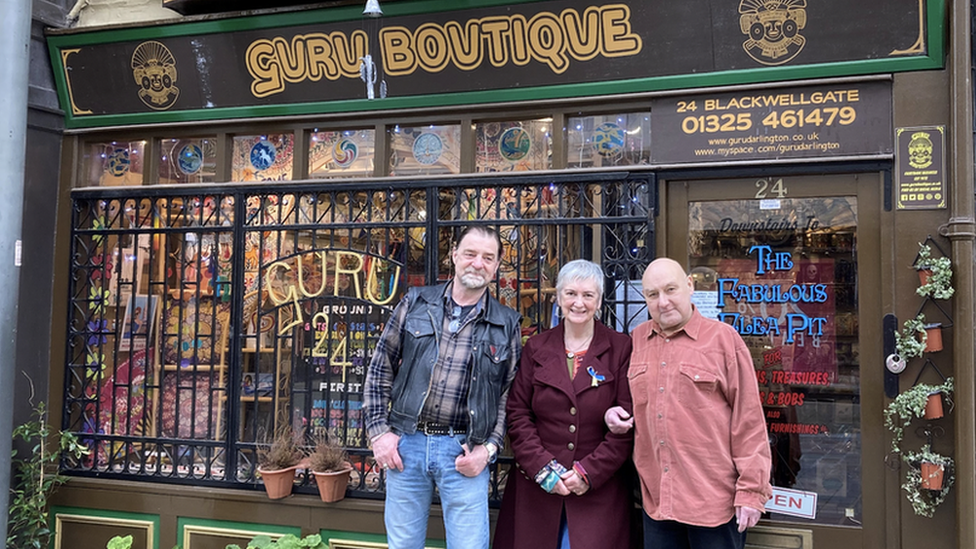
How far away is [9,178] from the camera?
377cm

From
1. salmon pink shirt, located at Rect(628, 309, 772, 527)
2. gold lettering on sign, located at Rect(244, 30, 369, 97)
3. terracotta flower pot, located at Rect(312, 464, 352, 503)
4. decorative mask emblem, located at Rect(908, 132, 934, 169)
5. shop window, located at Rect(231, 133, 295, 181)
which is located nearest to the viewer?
salmon pink shirt, located at Rect(628, 309, 772, 527)

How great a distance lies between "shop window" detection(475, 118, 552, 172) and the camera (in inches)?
183

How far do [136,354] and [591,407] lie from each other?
370cm

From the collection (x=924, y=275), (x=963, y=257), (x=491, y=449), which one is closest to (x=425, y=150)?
(x=491, y=449)

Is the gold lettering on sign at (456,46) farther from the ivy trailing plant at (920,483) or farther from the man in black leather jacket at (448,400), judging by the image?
the ivy trailing plant at (920,483)

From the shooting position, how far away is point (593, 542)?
333 cm

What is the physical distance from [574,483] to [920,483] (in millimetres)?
1999

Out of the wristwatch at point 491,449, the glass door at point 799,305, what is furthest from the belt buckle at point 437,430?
the glass door at point 799,305

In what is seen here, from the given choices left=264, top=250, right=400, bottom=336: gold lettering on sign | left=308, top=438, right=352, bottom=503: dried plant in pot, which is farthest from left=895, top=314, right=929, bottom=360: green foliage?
left=308, top=438, right=352, bottom=503: dried plant in pot

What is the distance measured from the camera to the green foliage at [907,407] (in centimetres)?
369

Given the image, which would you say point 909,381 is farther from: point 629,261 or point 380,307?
point 380,307

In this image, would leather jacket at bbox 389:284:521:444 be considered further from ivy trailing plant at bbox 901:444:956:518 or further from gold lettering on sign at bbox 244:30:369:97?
ivy trailing plant at bbox 901:444:956:518

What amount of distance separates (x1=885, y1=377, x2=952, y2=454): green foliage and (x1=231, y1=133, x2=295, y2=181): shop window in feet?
13.8

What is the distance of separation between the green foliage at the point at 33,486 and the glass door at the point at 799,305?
449 centimetres
